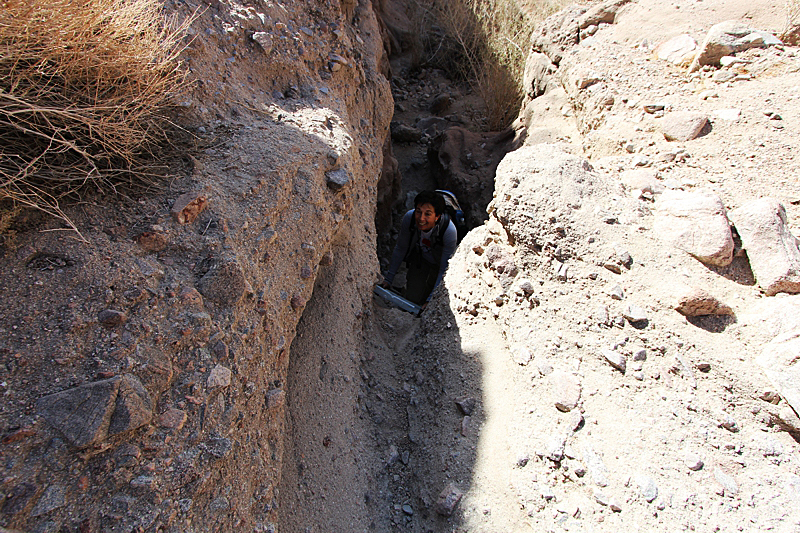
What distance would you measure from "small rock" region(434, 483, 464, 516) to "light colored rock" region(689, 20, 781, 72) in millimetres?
2747

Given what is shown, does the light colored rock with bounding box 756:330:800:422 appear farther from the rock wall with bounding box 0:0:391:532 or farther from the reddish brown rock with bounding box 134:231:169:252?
the reddish brown rock with bounding box 134:231:169:252

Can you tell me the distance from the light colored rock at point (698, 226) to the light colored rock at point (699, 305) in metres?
0.21

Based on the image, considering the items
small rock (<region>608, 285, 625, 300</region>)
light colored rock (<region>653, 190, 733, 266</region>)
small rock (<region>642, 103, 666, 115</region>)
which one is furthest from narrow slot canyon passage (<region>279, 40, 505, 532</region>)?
small rock (<region>642, 103, 666, 115</region>)

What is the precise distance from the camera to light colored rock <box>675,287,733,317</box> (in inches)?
68.4

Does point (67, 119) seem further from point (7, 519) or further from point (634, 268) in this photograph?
point (634, 268)

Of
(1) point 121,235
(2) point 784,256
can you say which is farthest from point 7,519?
(2) point 784,256

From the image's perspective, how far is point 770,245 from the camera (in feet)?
5.98

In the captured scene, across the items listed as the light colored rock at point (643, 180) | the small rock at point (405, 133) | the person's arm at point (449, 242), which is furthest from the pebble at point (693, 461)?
the small rock at point (405, 133)

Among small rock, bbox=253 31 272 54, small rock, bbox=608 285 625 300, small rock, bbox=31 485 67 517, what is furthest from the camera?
small rock, bbox=253 31 272 54

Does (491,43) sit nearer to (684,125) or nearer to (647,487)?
(684,125)

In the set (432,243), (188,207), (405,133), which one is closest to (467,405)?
(188,207)

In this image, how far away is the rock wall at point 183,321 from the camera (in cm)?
104

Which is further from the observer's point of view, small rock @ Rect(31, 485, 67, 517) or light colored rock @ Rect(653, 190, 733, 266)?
light colored rock @ Rect(653, 190, 733, 266)

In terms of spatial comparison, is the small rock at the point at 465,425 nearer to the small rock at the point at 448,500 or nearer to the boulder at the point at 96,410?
the small rock at the point at 448,500
